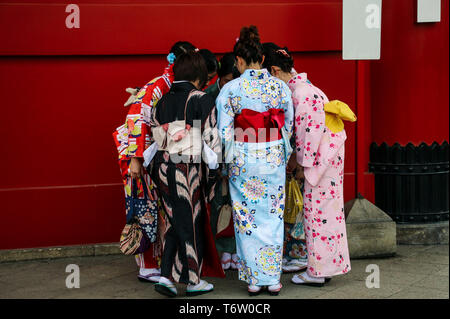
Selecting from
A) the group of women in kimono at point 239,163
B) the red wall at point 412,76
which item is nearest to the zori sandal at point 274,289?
the group of women in kimono at point 239,163

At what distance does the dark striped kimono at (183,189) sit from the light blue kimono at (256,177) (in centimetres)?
15

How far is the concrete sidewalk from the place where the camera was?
4.91 m

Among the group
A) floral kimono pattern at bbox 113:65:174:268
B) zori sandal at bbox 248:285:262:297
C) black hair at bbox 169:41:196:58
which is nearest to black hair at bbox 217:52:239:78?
black hair at bbox 169:41:196:58

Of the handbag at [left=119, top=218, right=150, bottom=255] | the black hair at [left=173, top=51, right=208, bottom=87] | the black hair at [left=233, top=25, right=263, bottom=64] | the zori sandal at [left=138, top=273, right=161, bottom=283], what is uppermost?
the black hair at [left=233, top=25, right=263, bottom=64]

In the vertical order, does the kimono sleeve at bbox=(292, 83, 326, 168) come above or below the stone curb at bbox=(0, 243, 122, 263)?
above

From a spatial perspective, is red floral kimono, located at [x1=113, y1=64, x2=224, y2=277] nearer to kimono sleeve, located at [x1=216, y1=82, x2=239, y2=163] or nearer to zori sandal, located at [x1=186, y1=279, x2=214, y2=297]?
zori sandal, located at [x1=186, y1=279, x2=214, y2=297]

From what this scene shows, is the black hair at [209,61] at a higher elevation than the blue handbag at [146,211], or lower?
higher

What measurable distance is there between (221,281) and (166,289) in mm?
664

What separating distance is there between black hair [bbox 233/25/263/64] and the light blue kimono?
0.10 metres

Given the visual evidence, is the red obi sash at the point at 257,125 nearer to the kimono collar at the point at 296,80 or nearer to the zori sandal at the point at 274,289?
the kimono collar at the point at 296,80

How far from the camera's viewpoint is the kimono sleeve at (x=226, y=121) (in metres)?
4.77

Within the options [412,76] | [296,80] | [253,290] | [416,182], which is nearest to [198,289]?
[253,290]

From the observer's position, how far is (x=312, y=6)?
646 cm

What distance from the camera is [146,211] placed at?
203 inches
